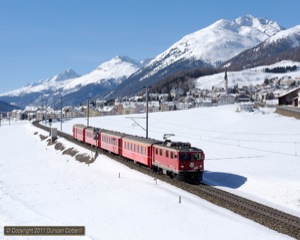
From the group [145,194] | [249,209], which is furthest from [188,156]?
[249,209]

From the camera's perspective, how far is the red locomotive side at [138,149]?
3962 cm

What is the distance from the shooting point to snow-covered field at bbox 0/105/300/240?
23.4m

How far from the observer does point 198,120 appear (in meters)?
108

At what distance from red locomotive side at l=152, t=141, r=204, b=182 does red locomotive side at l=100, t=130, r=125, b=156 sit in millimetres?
14200

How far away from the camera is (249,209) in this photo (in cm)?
2623

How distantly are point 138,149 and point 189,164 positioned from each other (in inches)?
374

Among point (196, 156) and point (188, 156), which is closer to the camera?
point (188, 156)

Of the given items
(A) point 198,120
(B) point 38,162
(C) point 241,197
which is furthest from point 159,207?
(A) point 198,120

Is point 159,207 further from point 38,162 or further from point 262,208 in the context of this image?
point 38,162

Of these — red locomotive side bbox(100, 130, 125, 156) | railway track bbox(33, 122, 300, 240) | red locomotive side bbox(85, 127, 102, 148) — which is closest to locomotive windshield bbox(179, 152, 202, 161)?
railway track bbox(33, 122, 300, 240)

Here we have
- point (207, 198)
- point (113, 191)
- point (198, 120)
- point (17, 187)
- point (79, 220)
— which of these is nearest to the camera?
point (79, 220)

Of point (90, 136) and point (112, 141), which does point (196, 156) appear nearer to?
point (112, 141)

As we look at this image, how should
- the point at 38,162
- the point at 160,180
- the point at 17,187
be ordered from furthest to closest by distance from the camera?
the point at 38,162 < the point at 17,187 < the point at 160,180

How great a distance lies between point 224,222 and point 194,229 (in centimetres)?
215
